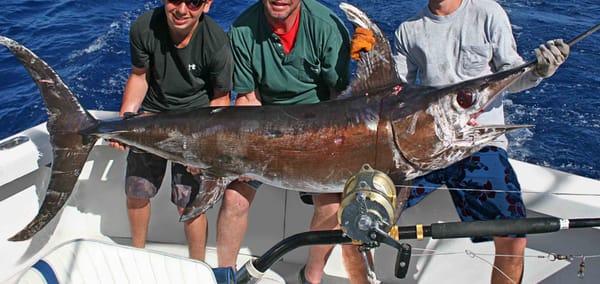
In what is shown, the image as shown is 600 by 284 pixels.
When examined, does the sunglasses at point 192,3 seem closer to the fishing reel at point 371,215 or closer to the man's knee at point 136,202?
the man's knee at point 136,202

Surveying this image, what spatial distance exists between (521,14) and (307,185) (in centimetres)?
732

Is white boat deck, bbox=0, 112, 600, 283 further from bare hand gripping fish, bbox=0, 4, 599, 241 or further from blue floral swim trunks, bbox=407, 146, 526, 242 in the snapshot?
bare hand gripping fish, bbox=0, 4, 599, 241

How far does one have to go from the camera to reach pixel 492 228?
1.77 m

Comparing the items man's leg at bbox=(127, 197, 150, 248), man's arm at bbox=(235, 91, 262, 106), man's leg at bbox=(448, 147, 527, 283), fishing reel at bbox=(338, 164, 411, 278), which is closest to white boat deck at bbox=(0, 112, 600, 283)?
man's leg at bbox=(448, 147, 527, 283)

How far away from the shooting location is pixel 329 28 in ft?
9.29

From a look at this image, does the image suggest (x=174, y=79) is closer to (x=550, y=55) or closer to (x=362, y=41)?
(x=362, y=41)

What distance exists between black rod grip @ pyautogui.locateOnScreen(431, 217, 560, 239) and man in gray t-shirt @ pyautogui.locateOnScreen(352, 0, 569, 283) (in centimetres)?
73

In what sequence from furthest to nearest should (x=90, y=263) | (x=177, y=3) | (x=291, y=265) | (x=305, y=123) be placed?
(x=291, y=265)
(x=177, y=3)
(x=305, y=123)
(x=90, y=263)

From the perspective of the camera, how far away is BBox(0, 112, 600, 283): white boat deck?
2.70m

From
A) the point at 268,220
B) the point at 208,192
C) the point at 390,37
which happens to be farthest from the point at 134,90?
the point at 390,37

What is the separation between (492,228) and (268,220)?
1.82m

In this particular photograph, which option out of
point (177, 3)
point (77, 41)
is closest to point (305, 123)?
point (177, 3)

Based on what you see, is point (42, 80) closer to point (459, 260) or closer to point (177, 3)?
point (177, 3)

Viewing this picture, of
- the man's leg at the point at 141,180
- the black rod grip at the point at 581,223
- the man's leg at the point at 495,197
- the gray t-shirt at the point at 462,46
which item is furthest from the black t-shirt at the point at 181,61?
the black rod grip at the point at 581,223
